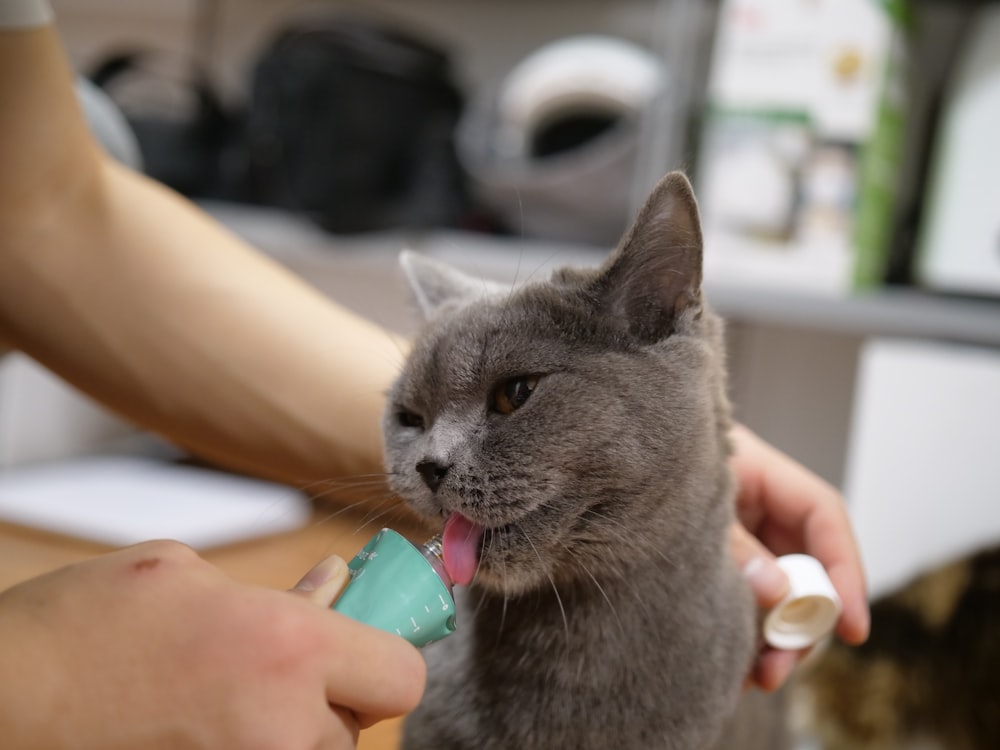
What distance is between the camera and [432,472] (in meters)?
0.51

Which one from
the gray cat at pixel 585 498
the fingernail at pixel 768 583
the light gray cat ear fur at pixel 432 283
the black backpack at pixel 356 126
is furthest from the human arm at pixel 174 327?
the black backpack at pixel 356 126

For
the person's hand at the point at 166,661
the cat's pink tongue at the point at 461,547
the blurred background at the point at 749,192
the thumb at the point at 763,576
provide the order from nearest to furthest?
the person's hand at the point at 166,661
the cat's pink tongue at the point at 461,547
the thumb at the point at 763,576
the blurred background at the point at 749,192

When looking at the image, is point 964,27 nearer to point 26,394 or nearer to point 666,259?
point 666,259

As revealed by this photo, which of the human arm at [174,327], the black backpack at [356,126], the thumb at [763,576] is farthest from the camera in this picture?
the black backpack at [356,126]

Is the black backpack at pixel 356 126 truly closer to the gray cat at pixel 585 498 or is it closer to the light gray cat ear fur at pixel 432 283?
the light gray cat ear fur at pixel 432 283

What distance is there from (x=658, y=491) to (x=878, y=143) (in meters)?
1.06

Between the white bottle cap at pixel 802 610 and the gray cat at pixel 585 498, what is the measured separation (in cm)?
5

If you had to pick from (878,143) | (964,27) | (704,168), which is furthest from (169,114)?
(964,27)

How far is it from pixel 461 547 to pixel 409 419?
0.11 m

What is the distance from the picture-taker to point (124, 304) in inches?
30.6

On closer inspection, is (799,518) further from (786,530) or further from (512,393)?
(512,393)

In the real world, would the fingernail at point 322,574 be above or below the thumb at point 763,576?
above

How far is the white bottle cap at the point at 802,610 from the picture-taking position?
628 mm

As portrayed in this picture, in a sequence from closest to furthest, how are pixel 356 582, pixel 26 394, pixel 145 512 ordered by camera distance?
pixel 356 582
pixel 145 512
pixel 26 394
